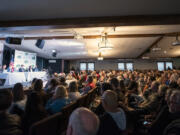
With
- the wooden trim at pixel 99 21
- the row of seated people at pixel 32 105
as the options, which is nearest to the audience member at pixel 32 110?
the row of seated people at pixel 32 105

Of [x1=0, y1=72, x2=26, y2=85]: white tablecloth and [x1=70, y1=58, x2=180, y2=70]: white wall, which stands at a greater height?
[x1=70, y1=58, x2=180, y2=70]: white wall

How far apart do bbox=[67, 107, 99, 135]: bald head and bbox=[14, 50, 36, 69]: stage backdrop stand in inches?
344

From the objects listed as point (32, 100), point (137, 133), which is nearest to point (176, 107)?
point (137, 133)

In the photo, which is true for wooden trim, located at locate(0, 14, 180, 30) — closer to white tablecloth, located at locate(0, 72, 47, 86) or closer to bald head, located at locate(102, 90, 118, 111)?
bald head, located at locate(102, 90, 118, 111)

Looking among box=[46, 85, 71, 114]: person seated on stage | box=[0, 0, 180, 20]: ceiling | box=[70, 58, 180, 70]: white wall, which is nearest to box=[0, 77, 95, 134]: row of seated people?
box=[46, 85, 71, 114]: person seated on stage

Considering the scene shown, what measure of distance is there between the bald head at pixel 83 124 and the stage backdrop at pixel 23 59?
875 cm

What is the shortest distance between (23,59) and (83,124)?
9.37 metres

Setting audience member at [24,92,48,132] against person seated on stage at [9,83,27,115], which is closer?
audience member at [24,92,48,132]

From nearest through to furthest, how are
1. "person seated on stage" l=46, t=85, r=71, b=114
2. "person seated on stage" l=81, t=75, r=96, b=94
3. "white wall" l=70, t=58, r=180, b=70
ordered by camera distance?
"person seated on stage" l=46, t=85, r=71, b=114 → "person seated on stage" l=81, t=75, r=96, b=94 → "white wall" l=70, t=58, r=180, b=70

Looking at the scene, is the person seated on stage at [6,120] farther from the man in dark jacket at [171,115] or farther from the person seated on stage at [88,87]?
the person seated on stage at [88,87]

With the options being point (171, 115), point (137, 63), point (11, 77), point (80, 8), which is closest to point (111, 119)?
point (171, 115)

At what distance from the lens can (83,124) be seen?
102cm

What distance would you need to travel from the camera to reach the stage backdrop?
8672 mm

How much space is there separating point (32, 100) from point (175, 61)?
60.2ft
